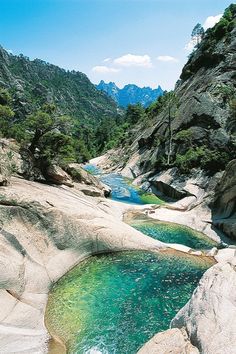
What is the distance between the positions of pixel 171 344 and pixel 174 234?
82.7ft

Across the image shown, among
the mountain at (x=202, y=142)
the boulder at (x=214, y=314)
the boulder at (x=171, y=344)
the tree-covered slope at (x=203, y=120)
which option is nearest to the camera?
the boulder at (x=214, y=314)

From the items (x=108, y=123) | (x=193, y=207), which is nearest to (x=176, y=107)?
(x=193, y=207)

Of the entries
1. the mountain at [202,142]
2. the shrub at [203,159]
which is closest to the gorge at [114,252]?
the shrub at [203,159]

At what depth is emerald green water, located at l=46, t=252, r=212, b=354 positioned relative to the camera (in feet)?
60.0

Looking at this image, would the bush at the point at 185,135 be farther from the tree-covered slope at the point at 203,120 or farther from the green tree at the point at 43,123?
the green tree at the point at 43,123

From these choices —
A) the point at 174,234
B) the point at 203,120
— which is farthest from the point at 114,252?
the point at 203,120

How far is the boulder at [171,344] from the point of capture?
11.8m

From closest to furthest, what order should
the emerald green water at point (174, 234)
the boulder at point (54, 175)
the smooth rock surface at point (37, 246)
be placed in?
the smooth rock surface at point (37, 246), the emerald green water at point (174, 234), the boulder at point (54, 175)

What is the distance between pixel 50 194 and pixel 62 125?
1132cm

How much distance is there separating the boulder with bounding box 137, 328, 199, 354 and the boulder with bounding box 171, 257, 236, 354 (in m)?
0.24

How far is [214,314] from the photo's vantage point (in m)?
12.9

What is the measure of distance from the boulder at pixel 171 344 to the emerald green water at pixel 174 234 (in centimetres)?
2114

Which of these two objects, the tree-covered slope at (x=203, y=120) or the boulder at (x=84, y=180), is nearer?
the boulder at (x=84, y=180)

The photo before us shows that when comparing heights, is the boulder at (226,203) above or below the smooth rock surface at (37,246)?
above
